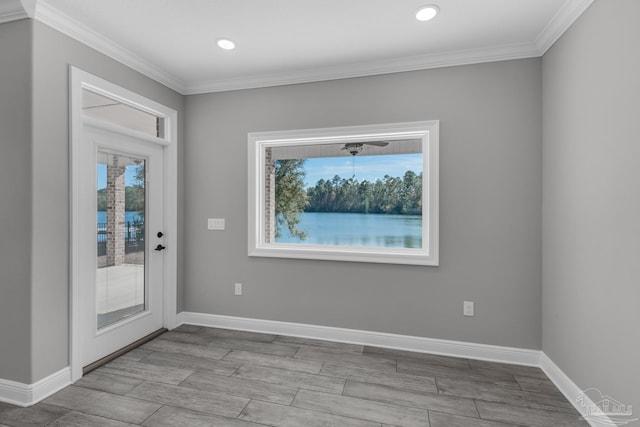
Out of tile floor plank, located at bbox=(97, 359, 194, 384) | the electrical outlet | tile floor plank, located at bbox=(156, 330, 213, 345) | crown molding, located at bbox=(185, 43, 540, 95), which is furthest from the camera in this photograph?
tile floor plank, located at bbox=(156, 330, 213, 345)

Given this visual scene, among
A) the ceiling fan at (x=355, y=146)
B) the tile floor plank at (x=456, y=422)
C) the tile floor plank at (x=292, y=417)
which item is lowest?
the tile floor plank at (x=456, y=422)

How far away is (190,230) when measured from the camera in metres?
3.54

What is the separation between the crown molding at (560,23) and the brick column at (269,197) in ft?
8.66

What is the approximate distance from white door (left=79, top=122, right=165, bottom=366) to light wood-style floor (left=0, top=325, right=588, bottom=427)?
0.32 m

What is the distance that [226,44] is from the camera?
2633 millimetres

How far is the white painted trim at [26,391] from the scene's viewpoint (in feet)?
6.82

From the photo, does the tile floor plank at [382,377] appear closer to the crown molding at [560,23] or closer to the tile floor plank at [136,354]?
the tile floor plank at [136,354]

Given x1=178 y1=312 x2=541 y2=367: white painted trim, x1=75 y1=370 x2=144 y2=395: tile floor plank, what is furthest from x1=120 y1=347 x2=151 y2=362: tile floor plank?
x1=178 y1=312 x2=541 y2=367: white painted trim

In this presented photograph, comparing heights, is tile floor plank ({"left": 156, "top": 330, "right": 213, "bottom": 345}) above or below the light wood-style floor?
above

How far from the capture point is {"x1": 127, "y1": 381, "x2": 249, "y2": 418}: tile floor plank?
205cm

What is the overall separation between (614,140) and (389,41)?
171 cm

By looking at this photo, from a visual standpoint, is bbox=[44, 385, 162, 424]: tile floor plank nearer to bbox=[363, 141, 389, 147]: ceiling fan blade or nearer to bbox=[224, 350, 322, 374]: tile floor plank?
bbox=[224, 350, 322, 374]: tile floor plank

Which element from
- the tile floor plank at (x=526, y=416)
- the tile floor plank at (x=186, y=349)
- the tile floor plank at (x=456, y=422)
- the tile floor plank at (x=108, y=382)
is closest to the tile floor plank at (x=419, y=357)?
the tile floor plank at (x=526, y=416)

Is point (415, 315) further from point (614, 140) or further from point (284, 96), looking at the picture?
point (284, 96)
